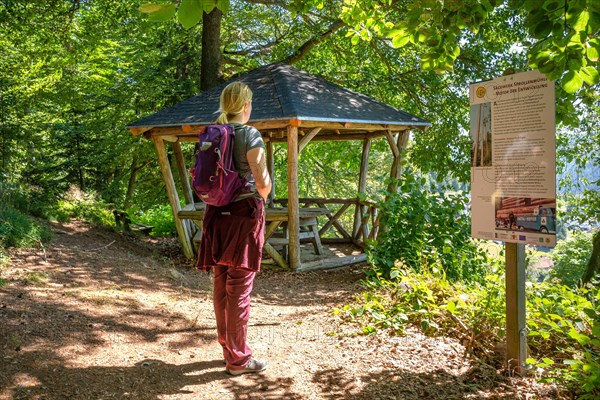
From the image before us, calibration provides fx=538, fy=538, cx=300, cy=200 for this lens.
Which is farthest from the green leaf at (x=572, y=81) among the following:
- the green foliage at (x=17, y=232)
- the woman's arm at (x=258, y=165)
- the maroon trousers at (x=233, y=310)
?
the green foliage at (x=17, y=232)

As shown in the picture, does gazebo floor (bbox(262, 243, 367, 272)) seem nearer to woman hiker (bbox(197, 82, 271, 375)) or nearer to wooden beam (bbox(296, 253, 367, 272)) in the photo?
wooden beam (bbox(296, 253, 367, 272))

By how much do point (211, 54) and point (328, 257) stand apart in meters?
5.41

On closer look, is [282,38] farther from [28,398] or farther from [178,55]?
[28,398]

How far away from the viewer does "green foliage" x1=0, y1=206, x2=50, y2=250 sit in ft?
22.8

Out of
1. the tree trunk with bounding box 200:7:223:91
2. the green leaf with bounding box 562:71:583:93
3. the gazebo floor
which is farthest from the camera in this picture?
the tree trunk with bounding box 200:7:223:91

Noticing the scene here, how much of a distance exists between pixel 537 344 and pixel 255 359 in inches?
82.8

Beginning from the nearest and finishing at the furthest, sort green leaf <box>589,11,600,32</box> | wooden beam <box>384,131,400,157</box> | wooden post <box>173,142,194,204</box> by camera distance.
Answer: green leaf <box>589,11,600,32</box>
wooden beam <box>384,131,400,157</box>
wooden post <box>173,142,194,204</box>

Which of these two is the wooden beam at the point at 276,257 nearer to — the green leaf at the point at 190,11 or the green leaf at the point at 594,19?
the green leaf at the point at 594,19

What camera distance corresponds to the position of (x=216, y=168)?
3.43 metres

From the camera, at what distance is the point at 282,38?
12984 mm

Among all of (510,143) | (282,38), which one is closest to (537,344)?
(510,143)

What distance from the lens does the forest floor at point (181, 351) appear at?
341cm

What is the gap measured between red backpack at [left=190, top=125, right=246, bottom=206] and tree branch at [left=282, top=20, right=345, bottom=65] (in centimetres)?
922

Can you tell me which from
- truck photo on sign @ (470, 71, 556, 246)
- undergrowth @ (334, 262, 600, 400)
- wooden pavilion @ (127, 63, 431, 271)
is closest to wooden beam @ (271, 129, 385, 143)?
wooden pavilion @ (127, 63, 431, 271)
